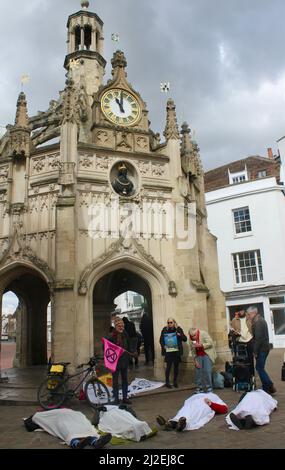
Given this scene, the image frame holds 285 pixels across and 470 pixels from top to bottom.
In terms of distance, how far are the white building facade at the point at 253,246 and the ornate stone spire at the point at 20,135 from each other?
57.5 ft

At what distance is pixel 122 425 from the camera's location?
588 cm

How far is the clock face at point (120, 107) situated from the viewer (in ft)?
48.5

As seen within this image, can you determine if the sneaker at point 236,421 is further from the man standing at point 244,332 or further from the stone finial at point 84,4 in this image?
the stone finial at point 84,4

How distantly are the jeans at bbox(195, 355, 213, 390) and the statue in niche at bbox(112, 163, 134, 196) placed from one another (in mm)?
6028

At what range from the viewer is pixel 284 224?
88.3ft

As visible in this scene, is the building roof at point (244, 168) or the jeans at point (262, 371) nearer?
the jeans at point (262, 371)

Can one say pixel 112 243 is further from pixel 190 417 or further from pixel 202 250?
pixel 190 417

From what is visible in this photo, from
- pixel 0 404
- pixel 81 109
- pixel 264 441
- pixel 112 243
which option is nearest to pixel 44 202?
pixel 112 243

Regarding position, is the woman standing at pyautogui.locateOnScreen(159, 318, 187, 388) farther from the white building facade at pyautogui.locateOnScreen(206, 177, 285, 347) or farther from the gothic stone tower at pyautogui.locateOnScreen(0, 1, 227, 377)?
the white building facade at pyautogui.locateOnScreen(206, 177, 285, 347)

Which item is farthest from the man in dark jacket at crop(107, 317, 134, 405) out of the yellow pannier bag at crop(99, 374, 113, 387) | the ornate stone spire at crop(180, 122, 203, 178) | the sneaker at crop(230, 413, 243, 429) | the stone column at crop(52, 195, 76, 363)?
the ornate stone spire at crop(180, 122, 203, 178)

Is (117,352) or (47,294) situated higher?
(47,294)

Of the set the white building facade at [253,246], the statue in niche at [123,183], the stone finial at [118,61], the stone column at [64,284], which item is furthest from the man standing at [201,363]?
the white building facade at [253,246]

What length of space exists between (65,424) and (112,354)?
3190 millimetres

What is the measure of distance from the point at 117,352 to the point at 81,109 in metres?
10.1
